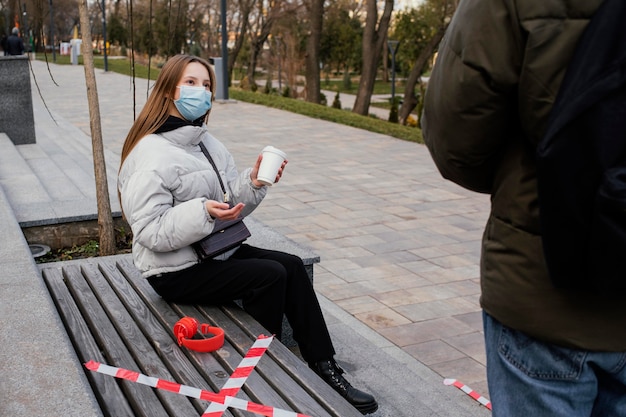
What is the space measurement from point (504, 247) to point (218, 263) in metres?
1.92

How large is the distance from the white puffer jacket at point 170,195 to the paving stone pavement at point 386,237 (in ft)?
1.20

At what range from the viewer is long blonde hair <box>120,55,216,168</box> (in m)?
3.48

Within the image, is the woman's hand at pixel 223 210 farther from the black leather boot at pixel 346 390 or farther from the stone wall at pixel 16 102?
the stone wall at pixel 16 102

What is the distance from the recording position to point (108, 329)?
318 cm

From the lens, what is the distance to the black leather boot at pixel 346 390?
3.23 m

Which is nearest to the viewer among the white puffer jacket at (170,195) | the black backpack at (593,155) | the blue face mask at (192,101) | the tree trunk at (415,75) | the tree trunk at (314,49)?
the black backpack at (593,155)

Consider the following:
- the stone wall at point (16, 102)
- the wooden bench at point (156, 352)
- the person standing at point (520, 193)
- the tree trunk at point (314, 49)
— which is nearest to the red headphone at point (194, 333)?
the wooden bench at point (156, 352)

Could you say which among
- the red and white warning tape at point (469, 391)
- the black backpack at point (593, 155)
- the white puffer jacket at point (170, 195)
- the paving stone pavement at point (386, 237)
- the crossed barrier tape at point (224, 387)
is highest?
the black backpack at point (593, 155)

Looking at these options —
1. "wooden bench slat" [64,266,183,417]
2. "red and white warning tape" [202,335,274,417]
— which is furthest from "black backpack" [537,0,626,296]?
"wooden bench slat" [64,266,183,417]

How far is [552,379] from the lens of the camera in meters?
1.62

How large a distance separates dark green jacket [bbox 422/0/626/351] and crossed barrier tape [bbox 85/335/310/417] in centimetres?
105

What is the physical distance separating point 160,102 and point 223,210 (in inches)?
27.3

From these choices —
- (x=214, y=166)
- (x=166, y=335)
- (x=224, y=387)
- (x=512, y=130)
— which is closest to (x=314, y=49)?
(x=214, y=166)

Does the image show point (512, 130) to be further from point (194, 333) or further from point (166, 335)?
point (166, 335)
